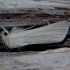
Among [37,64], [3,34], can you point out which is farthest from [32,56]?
[3,34]

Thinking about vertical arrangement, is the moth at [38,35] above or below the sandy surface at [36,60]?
above

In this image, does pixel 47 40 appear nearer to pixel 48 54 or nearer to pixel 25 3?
pixel 48 54

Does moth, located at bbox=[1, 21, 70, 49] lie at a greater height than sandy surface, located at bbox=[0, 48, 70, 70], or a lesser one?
greater

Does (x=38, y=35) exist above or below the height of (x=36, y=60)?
above
